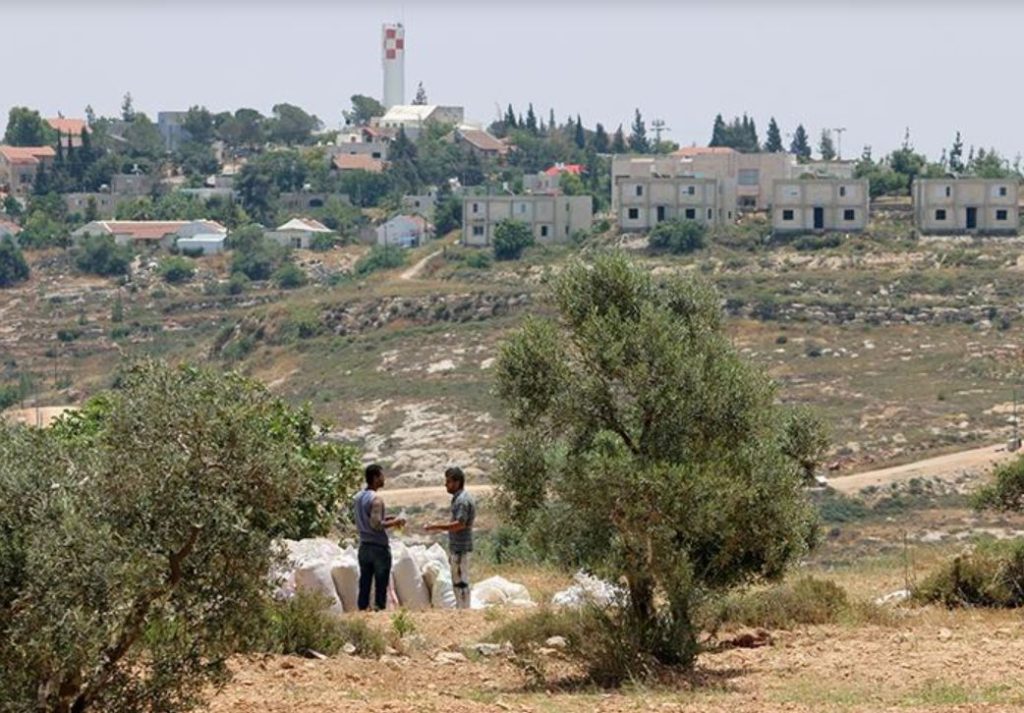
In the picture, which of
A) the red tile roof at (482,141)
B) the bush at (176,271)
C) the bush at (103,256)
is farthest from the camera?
the red tile roof at (482,141)

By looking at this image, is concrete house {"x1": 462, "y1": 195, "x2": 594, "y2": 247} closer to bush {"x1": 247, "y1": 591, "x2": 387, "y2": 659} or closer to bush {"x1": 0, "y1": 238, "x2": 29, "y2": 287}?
bush {"x1": 0, "y1": 238, "x2": 29, "y2": 287}

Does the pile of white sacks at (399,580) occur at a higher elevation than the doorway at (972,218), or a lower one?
higher

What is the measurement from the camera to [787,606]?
17188mm

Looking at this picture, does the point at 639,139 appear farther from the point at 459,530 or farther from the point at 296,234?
the point at 459,530

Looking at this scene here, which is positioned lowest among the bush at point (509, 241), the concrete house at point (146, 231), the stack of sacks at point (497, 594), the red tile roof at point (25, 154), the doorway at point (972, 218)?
the concrete house at point (146, 231)

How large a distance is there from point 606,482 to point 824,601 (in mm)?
3341

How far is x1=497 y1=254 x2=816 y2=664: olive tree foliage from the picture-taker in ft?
48.0

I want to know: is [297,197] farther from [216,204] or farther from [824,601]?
[824,601]

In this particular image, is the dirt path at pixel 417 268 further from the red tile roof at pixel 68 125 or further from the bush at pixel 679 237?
the red tile roof at pixel 68 125

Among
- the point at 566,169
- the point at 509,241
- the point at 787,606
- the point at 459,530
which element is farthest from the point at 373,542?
the point at 566,169

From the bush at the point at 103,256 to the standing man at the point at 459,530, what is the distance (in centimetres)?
10023

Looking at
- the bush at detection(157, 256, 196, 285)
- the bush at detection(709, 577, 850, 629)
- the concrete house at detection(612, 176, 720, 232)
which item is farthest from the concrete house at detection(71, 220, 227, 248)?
the bush at detection(709, 577, 850, 629)

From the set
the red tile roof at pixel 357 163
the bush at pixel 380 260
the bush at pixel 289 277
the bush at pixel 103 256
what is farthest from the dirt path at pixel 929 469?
the red tile roof at pixel 357 163

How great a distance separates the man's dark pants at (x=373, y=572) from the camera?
17.2 metres
